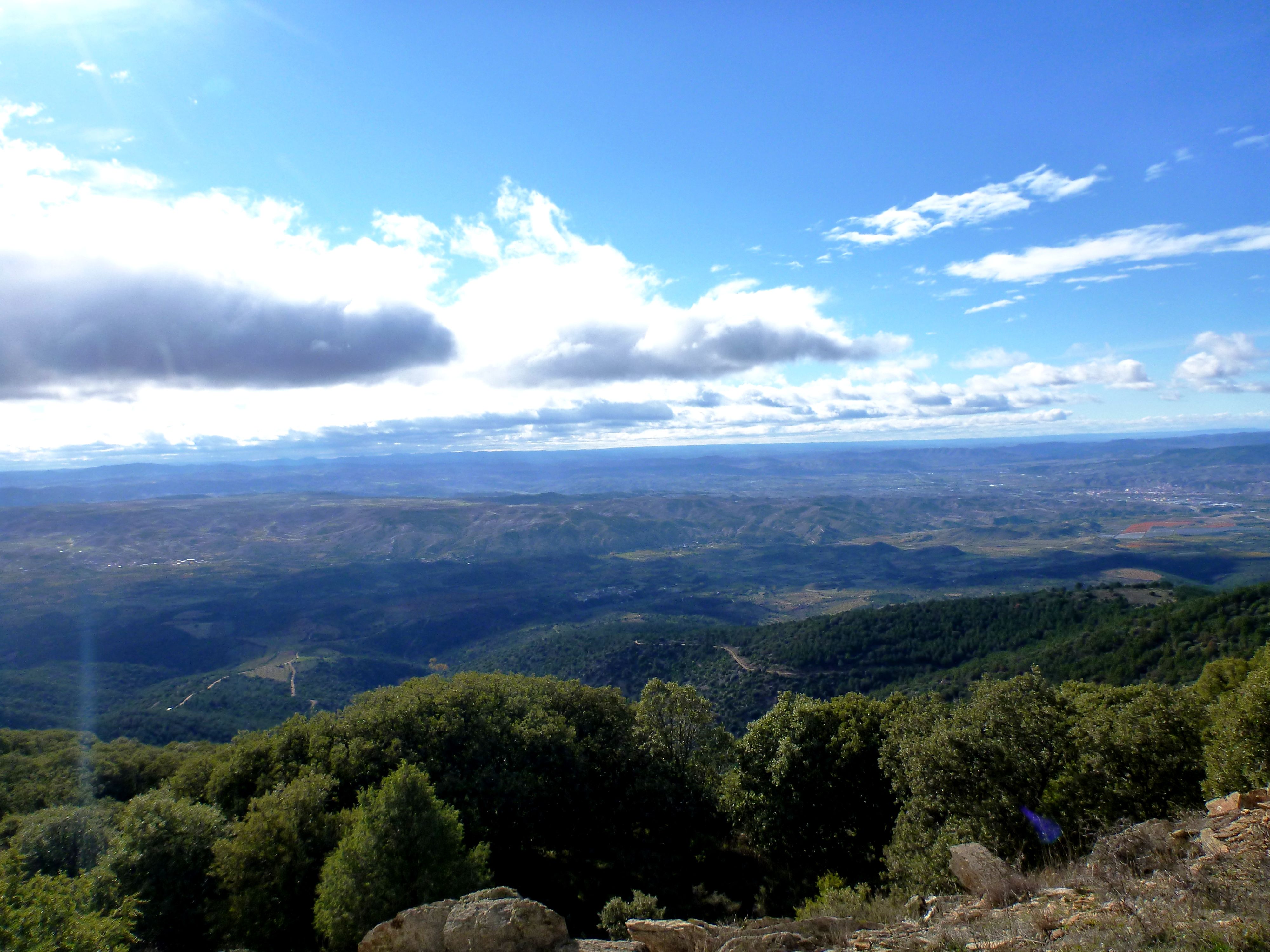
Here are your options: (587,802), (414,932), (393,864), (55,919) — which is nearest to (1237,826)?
(414,932)

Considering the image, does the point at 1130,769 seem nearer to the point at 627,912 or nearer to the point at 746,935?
the point at 746,935

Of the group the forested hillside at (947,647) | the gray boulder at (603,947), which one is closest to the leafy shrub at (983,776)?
the gray boulder at (603,947)

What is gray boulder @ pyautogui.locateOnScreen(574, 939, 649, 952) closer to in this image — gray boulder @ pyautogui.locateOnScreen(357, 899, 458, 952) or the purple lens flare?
gray boulder @ pyautogui.locateOnScreen(357, 899, 458, 952)

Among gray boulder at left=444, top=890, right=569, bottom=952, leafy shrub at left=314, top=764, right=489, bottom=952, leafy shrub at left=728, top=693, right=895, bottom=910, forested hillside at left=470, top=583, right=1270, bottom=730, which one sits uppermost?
gray boulder at left=444, top=890, right=569, bottom=952

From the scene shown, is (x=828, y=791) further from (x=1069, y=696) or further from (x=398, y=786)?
(x=398, y=786)

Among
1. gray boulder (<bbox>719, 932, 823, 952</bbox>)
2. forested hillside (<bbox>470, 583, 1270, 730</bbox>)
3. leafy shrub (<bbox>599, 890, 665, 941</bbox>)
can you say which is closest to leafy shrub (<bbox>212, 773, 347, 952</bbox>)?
leafy shrub (<bbox>599, 890, 665, 941</bbox>)

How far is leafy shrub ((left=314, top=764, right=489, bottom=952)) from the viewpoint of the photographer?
65.0 ft

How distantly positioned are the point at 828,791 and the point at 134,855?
29.3 m

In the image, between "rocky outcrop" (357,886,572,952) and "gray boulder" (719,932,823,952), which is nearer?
"gray boulder" (719,932,823,952)

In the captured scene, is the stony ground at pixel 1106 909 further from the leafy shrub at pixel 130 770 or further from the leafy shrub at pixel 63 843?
the leafy shrub at pixel 130 770

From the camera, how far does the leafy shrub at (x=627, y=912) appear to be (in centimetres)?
2003

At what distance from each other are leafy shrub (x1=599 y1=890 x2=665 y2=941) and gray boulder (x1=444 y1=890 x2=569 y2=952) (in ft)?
13.4

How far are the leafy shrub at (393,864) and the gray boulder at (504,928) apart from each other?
15.5ft

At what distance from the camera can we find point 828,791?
101ft
